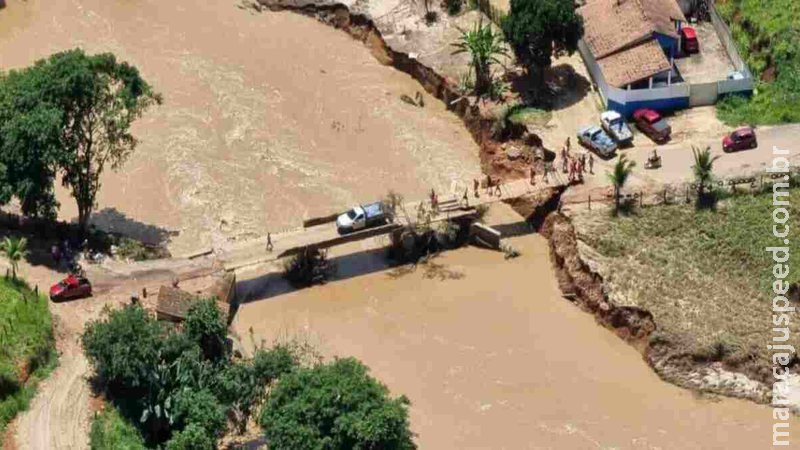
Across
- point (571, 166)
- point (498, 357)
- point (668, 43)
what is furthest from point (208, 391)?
point (668, 43)

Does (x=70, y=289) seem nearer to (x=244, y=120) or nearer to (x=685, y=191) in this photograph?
(x=244, y=120)

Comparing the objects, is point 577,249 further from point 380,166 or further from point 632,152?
point 380,166

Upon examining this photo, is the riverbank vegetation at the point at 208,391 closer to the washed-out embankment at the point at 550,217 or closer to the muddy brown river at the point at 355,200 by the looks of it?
the muddy brown river at the point at 355,200

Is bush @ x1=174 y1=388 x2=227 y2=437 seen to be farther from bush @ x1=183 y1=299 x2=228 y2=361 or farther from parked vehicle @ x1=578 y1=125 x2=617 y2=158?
parked vehicle @ x1=578 y1=125 x2=617 y2=158

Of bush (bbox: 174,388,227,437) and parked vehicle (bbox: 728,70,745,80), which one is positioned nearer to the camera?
bush (bbox: 174,388,227,437)

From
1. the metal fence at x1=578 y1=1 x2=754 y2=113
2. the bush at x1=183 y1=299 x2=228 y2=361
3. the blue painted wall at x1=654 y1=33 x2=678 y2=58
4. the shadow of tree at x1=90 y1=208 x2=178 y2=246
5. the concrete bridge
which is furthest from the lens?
the blue painted wall at x1=654 y1=33 x2=678 y2=58

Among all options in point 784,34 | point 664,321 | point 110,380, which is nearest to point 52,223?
point 110,380

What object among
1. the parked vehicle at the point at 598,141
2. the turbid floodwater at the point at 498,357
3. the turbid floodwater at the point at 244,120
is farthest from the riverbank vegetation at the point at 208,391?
the parked vehicle at the point at 598,141

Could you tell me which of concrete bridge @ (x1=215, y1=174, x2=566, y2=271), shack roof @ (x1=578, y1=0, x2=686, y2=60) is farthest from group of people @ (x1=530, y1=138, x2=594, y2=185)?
shack roof @ (x1=578, y1=0, x2=686, y2=60)
